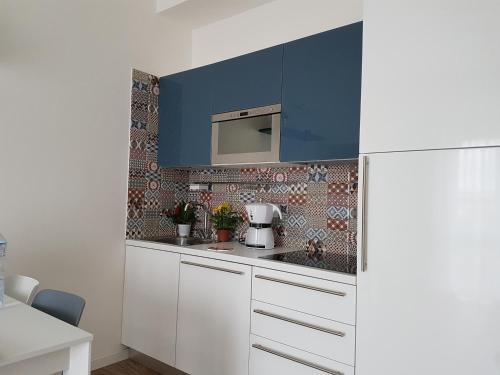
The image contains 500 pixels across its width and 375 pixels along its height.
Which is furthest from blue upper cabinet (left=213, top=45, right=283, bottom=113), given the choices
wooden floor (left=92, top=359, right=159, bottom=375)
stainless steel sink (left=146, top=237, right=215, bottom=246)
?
wooden floor (left=92, top=359, right=159, bottom=375)

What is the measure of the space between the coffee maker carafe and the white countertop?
6 cm

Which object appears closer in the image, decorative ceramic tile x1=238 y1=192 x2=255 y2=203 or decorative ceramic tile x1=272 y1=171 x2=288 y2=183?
decorative ceramic tile x1=272 y1=171 x2=288 y2=183

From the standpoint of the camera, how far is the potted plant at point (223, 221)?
302 cm

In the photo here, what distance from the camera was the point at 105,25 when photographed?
9.36 feet

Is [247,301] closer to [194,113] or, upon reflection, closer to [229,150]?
[229,150]

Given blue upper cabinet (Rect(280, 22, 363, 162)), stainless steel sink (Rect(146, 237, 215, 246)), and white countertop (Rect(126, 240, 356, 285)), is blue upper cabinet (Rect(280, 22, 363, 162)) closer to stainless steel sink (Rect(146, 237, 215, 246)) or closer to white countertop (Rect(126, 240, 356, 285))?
white countertop (Rect(126, 240, 356, 285))

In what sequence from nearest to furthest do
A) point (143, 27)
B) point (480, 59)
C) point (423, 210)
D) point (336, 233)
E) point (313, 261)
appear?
point (480, 59) → point (423, 210) → point (313, 261) → point (336, 233) → point (143, 27)

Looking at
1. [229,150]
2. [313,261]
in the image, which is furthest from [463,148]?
[229,150]

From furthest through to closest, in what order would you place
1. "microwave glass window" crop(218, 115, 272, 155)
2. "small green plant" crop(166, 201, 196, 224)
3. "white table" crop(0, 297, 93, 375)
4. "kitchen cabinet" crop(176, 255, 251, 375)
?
"small green plant" crop(166, 201, 196, 224) → "microwave glass window" crop(218, 115, 272, 155) → "kitchen cabinet" crop(176, 255, 251, 375) → "white table" crop(0, 297, 93, 375)

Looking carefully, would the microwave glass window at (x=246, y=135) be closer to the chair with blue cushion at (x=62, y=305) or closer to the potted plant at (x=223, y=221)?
the potted plant at (x=223, y=221)

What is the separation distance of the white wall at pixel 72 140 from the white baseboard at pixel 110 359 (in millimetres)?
47

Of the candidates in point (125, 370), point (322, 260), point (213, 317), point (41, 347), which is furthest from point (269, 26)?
point (125, 370)

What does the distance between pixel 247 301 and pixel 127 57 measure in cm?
201

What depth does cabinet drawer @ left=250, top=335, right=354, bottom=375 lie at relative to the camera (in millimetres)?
1874
